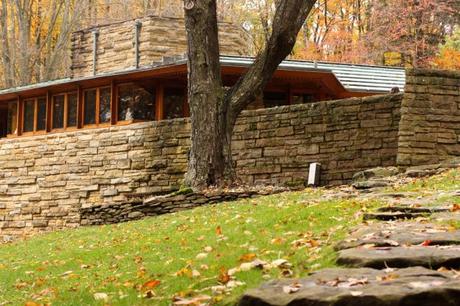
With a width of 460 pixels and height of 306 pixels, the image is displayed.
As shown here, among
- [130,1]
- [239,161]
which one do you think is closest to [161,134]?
[239,161]

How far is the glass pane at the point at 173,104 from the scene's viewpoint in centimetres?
2003

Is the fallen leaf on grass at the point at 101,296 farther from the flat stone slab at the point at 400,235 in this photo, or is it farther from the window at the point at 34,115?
the window at the point at 34,115

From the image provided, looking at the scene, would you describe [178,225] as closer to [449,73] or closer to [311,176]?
[311,176]

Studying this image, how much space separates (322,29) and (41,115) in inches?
740

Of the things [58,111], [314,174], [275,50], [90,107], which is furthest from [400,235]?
[58,111]

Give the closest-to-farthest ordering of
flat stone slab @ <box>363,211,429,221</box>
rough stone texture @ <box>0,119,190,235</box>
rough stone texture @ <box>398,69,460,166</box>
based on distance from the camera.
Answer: flat stone slab @ <box>363,211,429,221</box>
rough stone texture @ <box>398,69,460,166</box>
rough stone texture @ <box>0,119,190,235</box>

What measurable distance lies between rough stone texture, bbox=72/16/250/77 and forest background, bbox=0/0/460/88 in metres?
5.29

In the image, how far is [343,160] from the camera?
14.5 metres

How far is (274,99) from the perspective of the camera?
65.6 feet

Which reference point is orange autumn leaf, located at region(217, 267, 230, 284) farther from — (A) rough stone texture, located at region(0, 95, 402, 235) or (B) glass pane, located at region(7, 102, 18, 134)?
(B) glass pane, located at region(7, 102, 18, 134)

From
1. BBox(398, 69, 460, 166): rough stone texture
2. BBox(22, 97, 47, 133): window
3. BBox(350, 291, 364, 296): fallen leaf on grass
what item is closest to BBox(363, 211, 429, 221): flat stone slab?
BBox(350, 291, 364, 296): fallen leaf on grass

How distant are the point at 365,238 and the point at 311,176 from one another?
29.5ft

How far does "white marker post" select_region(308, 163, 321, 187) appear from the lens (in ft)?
47.1

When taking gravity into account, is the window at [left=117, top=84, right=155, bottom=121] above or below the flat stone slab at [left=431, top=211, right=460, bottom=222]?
above
